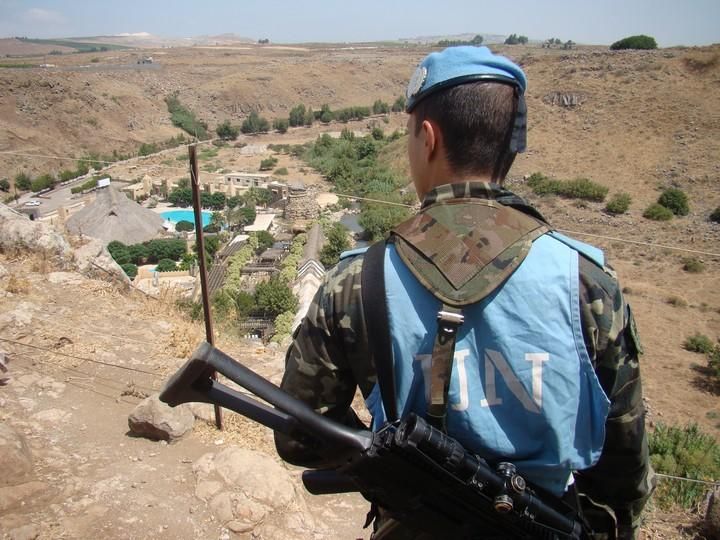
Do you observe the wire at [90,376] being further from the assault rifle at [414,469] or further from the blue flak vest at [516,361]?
the blue flak vest at [516,361]

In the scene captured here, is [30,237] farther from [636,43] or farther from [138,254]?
[636,43]

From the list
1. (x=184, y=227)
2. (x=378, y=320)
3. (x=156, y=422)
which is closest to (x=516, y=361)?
(x=378, y=320)

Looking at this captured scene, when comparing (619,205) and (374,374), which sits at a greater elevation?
(374,374)

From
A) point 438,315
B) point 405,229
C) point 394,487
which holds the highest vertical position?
point 405,229

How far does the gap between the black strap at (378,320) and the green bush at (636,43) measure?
52410 mm

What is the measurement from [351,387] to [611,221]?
24.9 meters

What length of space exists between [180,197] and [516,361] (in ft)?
121

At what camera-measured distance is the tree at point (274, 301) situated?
15.2m

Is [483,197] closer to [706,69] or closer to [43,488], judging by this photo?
[43,488]

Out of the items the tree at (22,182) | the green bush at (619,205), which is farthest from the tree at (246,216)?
the tree at (22,182)

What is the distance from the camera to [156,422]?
4379mm

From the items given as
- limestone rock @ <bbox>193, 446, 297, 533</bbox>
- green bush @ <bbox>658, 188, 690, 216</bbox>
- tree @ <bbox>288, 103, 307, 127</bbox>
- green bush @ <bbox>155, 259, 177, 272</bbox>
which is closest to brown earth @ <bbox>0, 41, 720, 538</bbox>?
green bush @ <bbox>658, 188, 690, 216</bbox>


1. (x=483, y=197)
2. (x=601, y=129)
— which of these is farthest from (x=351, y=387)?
(x=601, y=129)

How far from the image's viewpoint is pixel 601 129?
31.6 meters
